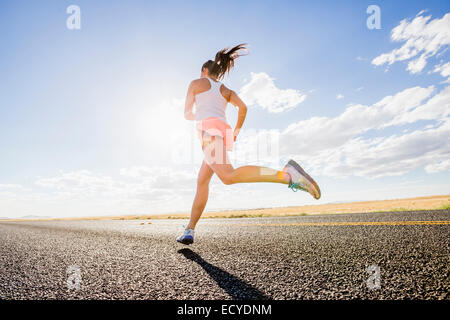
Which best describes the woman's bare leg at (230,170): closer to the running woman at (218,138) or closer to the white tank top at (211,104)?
the running woman at (218,138)

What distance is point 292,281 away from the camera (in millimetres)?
1493

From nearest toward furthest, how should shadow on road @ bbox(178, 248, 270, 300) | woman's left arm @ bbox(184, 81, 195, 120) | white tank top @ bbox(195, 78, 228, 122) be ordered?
shadow on road @ bbox(178, 248, 270, 300) → white tank top @ bbox(195, 78, 228, 122) → woman's left arm @ bbox(184, 81, 195, 120)

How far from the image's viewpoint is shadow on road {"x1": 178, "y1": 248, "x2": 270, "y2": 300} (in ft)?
4.33

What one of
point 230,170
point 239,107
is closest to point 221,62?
point 239,107

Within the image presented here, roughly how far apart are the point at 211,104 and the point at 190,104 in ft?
1.14

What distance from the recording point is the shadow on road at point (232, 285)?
1319 mm

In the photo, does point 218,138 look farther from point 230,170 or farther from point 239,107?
point 239,107

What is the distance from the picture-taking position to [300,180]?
2820 millimetres

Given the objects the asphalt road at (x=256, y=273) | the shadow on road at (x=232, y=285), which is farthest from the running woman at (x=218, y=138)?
the shadow on road at (x=232, y=285)

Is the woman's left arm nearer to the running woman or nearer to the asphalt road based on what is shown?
the running woman

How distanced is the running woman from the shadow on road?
3.58 ft

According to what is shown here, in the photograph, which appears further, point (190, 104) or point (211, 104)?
point (190, 104)

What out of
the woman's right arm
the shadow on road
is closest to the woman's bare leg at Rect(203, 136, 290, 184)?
the woman's right arm
